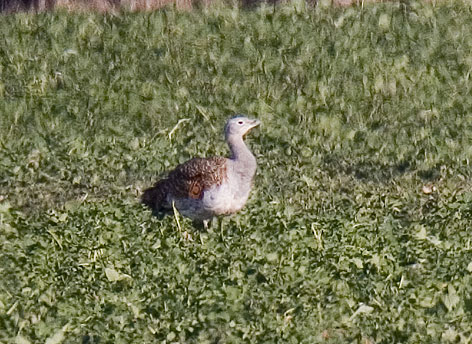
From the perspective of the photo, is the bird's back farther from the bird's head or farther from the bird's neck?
the bird's head

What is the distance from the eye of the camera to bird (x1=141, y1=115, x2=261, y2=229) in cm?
1040

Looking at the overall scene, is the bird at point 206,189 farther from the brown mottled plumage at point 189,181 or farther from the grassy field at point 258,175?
the grassy field at point 258,175

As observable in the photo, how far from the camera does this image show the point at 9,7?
17.5 meters

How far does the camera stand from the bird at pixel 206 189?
34.1 ft

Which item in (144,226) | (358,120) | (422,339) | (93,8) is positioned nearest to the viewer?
(422,339)

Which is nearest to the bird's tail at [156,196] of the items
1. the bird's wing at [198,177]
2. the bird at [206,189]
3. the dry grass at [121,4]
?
the bird at [206,189]

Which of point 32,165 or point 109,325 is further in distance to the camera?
point 32,165

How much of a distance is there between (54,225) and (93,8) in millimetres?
7083

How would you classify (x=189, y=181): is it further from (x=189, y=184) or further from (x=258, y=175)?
(x=258, y=175)

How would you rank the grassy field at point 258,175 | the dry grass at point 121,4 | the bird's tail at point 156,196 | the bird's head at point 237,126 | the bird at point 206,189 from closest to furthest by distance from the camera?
the grassy field at point 258,175, the bird at point 206,189, the bird's tail at point 156,196, the bird's head at point 237,126, the dry grass at point 121,4

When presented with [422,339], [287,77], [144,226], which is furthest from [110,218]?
[287,77]

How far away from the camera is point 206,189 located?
10422mm

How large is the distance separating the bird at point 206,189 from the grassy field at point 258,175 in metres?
0.17

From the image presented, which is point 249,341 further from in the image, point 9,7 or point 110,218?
point 9,7
